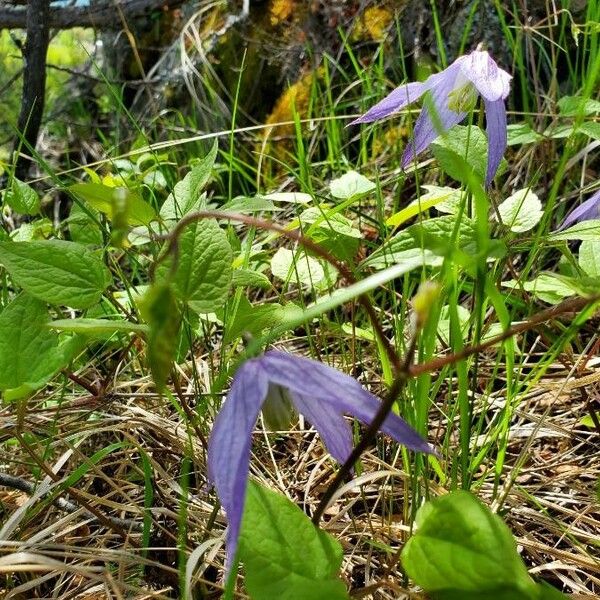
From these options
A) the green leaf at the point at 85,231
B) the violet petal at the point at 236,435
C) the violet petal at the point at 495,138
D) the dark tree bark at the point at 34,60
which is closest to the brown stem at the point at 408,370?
the violet petal at the point at 236,435

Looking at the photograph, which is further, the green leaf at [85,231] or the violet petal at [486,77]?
the green leaf at [85,231]

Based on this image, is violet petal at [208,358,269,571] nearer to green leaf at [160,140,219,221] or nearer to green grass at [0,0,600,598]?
green grass at [0,0,600,598]

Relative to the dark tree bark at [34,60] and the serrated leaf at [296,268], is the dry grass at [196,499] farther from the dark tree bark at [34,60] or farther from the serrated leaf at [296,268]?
the dark tree bark at [34,60]

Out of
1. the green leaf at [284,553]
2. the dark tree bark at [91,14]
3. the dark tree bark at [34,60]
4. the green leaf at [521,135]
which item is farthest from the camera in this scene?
the dark tree bark at [91,14]

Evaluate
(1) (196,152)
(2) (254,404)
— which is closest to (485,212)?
(2) (254,404)

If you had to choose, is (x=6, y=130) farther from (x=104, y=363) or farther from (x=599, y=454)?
(x=599, y=454)

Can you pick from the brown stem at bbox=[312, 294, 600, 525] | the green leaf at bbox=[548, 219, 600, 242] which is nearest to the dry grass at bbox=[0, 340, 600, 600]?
the brown stem at bbox=[312, 294, 600, 525]
